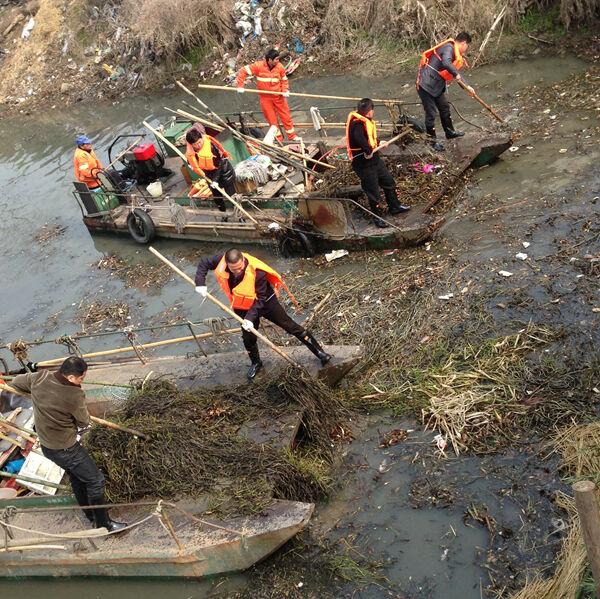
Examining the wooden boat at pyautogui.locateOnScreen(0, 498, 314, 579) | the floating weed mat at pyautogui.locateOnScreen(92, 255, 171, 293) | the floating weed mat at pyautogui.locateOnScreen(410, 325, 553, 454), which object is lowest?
the floating weed mat at pyautogui.locateOnScreen(410, 325, 553, 454)

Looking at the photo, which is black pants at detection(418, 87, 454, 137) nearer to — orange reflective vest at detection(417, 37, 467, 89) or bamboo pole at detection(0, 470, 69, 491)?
orange reflective vest at detection(417, 37, 467, 89)

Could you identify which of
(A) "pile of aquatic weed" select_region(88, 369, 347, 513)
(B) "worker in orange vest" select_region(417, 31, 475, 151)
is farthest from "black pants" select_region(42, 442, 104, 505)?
(B) "worker in orange vest" select_region(417, 31, 475, 151)

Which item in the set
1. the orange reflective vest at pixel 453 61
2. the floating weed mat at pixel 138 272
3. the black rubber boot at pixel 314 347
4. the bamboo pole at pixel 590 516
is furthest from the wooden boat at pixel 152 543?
the orange reflective vest at pixel 453 61

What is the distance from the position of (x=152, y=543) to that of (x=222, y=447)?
111 centimetres

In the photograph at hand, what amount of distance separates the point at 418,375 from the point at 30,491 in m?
4.40

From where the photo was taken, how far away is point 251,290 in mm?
7164

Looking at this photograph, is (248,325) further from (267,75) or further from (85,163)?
(85,163)

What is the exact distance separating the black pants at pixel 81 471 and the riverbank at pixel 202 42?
13.1 m

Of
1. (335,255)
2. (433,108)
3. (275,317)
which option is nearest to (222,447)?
(275,317)

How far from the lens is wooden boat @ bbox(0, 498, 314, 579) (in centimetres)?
581

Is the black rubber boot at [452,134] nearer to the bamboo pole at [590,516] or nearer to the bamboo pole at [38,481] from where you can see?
the bamboo pole at [38,481]

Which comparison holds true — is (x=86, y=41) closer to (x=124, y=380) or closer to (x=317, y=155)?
(x=317, y=155)

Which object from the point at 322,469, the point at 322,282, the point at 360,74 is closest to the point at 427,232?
the point at 322,282

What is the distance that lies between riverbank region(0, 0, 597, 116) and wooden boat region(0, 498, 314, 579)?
12706 mm
